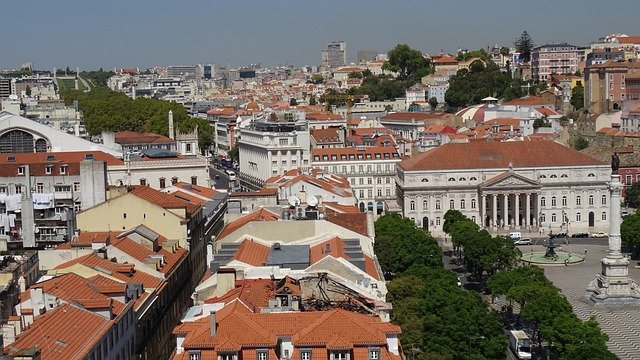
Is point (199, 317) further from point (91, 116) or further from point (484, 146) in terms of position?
point (91, 116)

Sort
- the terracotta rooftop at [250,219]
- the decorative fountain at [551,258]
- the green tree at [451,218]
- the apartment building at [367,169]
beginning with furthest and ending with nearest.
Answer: the apartment building at [367,169] < the green tree at [451,218] < the decorative fountain at [551,258] < the terracotta rooftop at [250,219]

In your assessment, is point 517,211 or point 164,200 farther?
point 517,211

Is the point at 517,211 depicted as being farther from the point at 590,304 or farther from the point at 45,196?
the point at 45,196

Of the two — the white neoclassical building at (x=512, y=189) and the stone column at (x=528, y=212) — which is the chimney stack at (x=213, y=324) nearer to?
the white neoclassical building at (x=512, y=189)

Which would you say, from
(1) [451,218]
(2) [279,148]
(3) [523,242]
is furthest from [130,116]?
(3) [523,242]

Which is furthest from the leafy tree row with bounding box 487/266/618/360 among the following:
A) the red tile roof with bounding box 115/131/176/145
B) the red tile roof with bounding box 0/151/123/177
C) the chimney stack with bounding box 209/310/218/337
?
the red tile roof with bounding box 115/131/176/145

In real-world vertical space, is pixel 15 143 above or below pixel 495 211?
above

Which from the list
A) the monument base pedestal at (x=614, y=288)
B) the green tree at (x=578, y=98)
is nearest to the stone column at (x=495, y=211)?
the monument base pedestal at (x=614, y=288)
